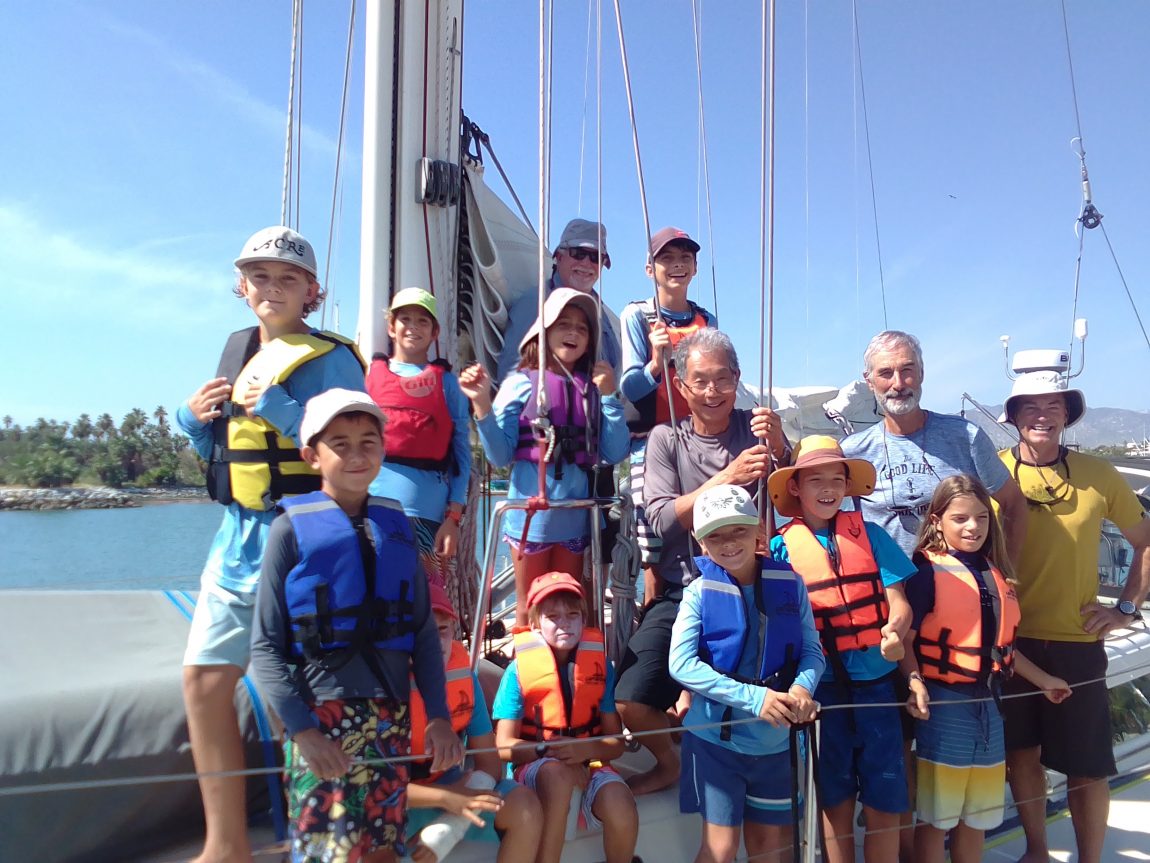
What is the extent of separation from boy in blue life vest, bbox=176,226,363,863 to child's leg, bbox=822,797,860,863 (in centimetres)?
171

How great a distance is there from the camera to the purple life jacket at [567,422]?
2.93m

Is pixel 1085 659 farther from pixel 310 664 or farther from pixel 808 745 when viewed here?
pixel 310 664

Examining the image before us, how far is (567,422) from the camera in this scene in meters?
2.96

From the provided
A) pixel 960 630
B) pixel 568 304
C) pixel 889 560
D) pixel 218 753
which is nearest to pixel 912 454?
pixel 889 560

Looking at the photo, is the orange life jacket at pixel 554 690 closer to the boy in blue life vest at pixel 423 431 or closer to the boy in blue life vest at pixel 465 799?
the boy in blue life vest at pixel 465 799

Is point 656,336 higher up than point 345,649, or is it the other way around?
point 656,336

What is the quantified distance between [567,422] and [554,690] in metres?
0.99

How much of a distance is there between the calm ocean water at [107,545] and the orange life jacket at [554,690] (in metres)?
2.18

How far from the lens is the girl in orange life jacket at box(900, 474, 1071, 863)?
8.38 feet

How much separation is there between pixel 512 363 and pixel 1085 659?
105 inches

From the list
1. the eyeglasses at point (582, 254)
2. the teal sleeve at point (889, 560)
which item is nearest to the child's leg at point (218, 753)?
the teal sleeve at point (889, 560)

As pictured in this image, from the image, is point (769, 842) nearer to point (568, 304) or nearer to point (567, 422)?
point (567, 422)

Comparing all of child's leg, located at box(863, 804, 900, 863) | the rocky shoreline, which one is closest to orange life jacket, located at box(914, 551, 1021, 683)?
child's leg, located at box(863, 804, 900, 863)

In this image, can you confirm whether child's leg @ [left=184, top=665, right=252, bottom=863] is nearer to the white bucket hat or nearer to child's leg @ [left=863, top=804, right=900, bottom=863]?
child's leg @ [left=863, top=804, right=900, bottom=863]
